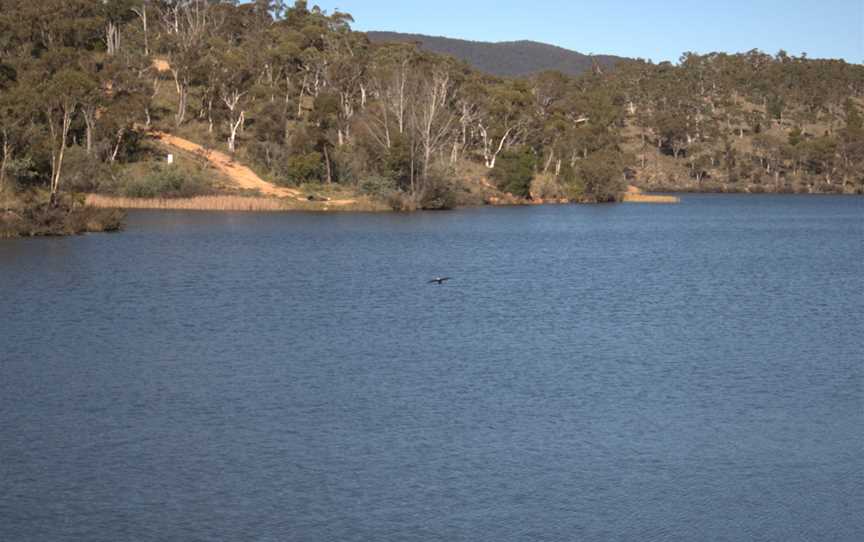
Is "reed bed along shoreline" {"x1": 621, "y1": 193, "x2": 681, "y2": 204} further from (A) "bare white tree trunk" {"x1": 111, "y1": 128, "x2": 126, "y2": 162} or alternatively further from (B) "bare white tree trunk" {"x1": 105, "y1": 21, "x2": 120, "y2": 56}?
(B) "bare white tree trunk" {"x1": 105, "y1": 21, "x2": 120, "y2": 56}

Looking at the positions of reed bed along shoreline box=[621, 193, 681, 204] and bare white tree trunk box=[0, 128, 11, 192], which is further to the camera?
reed bed along shoreline box=[621, 193, 681, 204]

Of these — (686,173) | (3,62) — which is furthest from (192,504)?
(686,173)

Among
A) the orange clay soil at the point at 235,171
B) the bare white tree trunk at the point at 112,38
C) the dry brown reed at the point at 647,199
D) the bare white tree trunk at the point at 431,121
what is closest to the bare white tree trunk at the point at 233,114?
the orange clay soil at the point at 235,171

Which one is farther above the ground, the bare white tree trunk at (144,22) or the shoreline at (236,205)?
the bare white tree trunk at (144,22)

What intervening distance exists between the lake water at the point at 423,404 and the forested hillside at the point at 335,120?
27.1 metres

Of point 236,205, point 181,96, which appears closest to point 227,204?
point 236,205

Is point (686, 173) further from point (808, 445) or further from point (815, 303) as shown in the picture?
point (808, 445)

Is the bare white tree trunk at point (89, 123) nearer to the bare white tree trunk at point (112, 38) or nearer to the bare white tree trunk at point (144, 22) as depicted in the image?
the bare white tree trunk at point (112, 38)

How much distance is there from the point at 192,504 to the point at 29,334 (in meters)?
13.3

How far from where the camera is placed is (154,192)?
7319cm

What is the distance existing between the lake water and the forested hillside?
27.1 m

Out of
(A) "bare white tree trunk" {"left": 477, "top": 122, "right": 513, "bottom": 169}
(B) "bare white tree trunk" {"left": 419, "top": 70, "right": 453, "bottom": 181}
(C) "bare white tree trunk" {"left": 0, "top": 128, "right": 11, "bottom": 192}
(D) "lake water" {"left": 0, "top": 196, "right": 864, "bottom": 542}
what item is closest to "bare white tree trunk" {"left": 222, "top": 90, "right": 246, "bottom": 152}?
(B) "bare white tree trunk" {"left": 419, "top": 70, "right": 453, "bottom": 181}

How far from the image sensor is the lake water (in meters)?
13.7

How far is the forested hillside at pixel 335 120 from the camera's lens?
73.8 m
